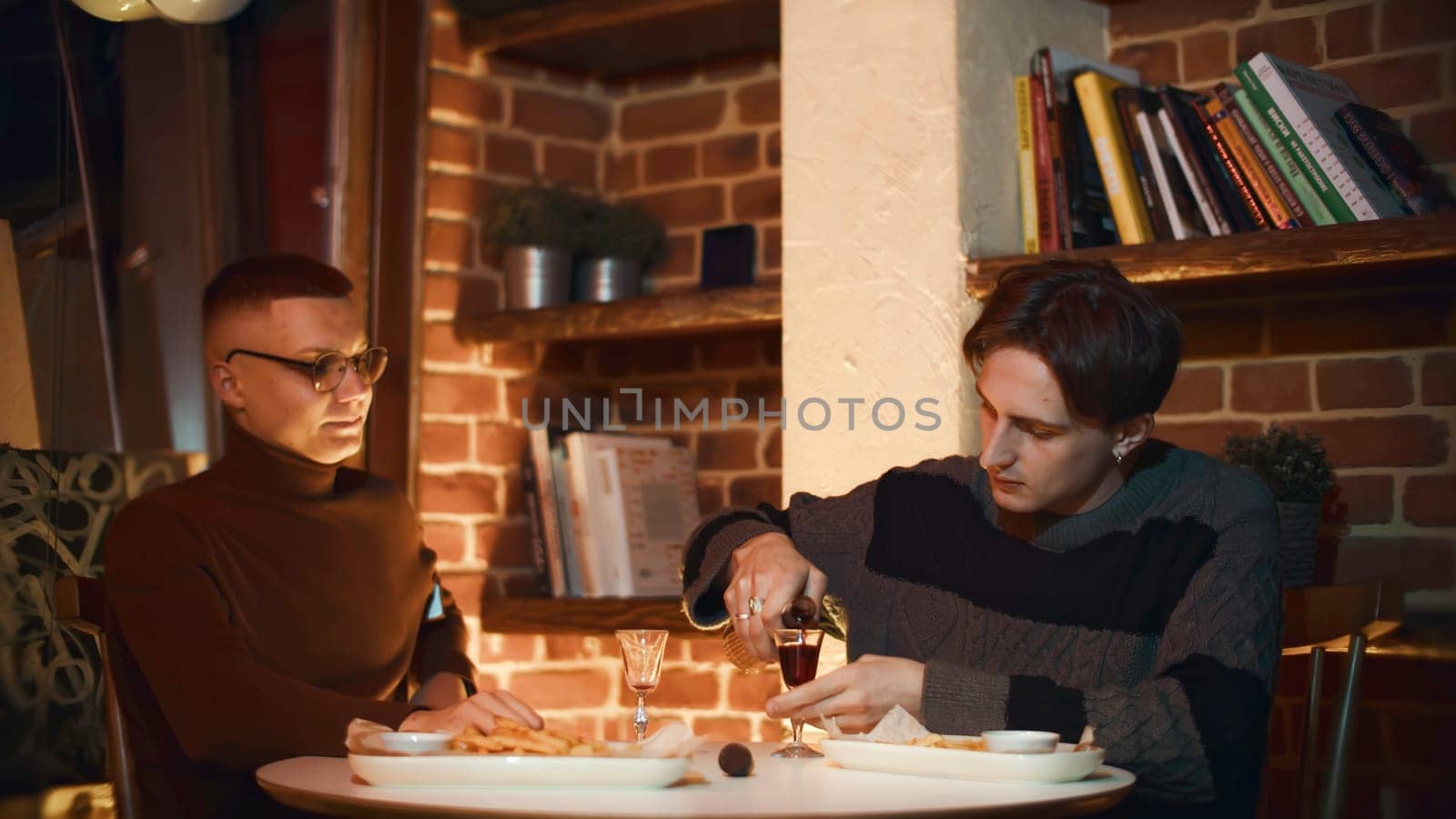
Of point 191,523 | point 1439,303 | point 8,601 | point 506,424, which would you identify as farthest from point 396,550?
point 1439,303

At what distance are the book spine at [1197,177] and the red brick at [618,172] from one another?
137cm

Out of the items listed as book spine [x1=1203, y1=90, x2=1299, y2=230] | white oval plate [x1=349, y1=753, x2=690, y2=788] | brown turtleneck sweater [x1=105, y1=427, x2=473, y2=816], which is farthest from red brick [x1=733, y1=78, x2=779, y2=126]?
white oval plate [x1=349, y1=753, x2=690, y2=788]

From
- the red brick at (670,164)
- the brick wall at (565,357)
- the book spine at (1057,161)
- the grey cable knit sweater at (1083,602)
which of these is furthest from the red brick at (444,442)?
the book spine at (1057,161)

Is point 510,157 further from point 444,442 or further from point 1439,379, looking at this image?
point 1439,379

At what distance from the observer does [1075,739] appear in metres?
1.71

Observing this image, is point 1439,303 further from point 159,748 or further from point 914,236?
point 159,748

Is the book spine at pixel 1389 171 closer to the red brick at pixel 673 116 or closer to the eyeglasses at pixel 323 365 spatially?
the red brick at pixel 673 116

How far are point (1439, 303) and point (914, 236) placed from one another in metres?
0.83

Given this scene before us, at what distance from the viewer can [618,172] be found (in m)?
3.53

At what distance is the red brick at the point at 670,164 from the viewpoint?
3.42 meters

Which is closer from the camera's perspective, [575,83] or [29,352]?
[29,352]

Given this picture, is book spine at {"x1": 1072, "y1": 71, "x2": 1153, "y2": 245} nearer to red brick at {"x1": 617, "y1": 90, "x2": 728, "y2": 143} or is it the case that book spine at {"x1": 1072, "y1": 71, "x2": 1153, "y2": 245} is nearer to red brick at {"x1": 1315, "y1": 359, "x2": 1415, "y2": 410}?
red brick at {"x1": 1315, "y1": 359, "x2": 1415, "y2": 410}

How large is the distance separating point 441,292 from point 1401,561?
73.3 inches

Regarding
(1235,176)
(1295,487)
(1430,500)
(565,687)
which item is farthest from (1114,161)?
(565,687)
